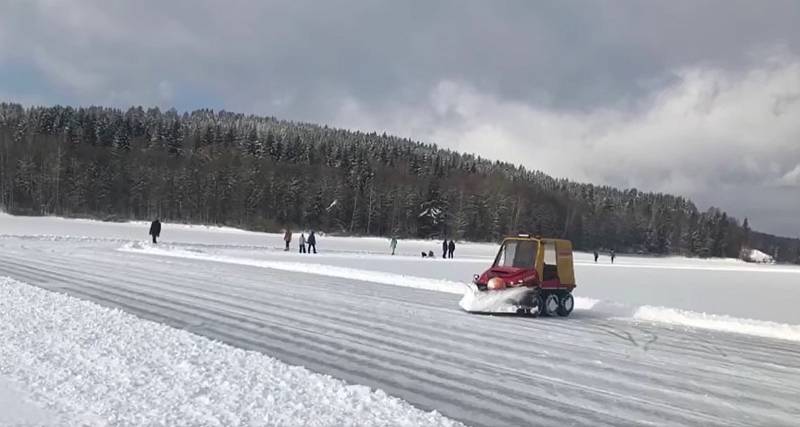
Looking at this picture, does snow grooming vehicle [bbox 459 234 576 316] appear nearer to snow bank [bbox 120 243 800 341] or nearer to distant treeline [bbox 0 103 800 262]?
snow bank [bbox 120 243 800 341]

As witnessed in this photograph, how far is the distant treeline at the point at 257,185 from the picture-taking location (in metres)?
88.6

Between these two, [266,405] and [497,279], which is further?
[497,279]

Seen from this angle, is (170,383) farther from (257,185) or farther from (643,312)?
(257,185)

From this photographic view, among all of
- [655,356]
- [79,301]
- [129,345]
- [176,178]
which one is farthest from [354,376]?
[176,178]

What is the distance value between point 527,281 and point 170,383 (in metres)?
10.5

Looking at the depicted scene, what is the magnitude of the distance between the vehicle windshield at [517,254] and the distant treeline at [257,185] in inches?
2851

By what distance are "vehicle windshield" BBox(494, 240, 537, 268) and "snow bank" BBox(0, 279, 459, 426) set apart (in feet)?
29.8

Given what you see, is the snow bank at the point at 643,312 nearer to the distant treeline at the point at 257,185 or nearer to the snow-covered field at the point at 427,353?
the snow-covered field at the point at 427,353

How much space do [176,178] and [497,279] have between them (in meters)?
83.9

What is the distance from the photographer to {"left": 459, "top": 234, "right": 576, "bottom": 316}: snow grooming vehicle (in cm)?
1592

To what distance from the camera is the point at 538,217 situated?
11494cm

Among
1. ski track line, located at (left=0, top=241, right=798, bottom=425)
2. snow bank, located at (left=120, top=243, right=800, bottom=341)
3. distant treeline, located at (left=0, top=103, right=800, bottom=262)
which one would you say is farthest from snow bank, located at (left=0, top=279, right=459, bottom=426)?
distant treeline, located at (left=0, top=103, right=800, bottom=262)

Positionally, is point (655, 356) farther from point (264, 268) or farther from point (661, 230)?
point (661, 230)

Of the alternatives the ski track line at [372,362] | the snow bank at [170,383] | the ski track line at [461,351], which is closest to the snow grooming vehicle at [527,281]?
the ski track line at [461,351]
